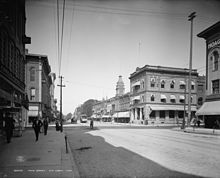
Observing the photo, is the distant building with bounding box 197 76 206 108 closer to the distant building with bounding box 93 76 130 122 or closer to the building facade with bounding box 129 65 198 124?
the building facade with bounding box 129 65 198 124

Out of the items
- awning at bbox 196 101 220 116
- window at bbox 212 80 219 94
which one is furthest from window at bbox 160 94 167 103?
window at bbox 212 80 219 94

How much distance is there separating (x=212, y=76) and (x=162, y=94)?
22047mm

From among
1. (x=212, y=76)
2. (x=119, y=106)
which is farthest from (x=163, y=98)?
(x=119, y=106)

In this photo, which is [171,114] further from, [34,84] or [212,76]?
[34,84]

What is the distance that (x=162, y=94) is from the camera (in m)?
50.6

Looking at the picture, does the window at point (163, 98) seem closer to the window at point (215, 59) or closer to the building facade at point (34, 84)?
the window at point (215, 59)

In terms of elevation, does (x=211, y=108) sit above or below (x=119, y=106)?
above

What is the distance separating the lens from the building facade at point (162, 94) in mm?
49344

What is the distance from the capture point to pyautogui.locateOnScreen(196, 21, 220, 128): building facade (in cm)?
2677

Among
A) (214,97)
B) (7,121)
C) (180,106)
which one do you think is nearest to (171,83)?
(180,106)

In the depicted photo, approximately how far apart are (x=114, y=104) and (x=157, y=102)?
3182 centimetres

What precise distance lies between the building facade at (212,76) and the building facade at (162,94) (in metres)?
19.6

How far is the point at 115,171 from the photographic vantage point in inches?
274

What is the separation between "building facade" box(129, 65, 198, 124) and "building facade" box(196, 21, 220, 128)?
64.4 ft
